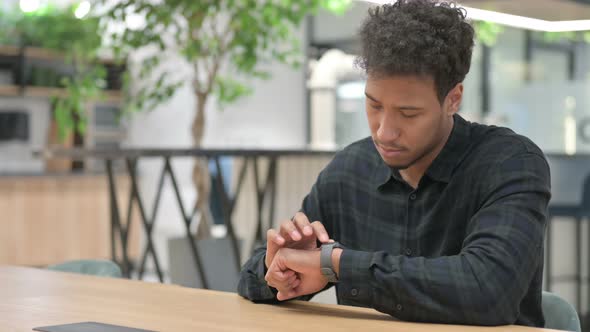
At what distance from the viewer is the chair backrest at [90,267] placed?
7.86ft

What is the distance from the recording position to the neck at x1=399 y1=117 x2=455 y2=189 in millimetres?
1842

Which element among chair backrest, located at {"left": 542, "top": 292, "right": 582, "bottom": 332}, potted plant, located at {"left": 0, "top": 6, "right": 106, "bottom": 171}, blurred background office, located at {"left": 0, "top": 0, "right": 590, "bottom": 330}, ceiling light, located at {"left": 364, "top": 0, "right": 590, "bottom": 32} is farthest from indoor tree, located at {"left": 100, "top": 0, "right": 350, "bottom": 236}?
chair backrest, located at {"left": 542, "top": 292, "right": 582, "bottom": 332}

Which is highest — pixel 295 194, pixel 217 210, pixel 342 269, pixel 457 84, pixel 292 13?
pixel 292 13

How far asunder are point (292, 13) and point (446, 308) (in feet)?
12.6

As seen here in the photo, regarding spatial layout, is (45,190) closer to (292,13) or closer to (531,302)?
(292,13)

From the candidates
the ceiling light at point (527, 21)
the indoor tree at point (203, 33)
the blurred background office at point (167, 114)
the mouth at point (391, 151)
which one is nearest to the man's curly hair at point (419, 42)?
the mouth at point (391, 151)

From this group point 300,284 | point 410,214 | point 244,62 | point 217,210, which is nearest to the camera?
point 300,284

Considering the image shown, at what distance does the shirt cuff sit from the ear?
0.34 m

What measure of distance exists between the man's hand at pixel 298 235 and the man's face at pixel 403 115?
0.18 m

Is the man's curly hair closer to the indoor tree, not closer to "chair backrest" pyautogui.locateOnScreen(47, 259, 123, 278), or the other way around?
"chair backrest" pyautogui.locateOnScreen(47, 259, 123, 278)

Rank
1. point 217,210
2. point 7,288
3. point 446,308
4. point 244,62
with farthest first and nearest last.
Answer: point 217,210 < point 244,62 < point 7,288 < point 446,308

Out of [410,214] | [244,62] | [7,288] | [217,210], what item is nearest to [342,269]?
[410,214]

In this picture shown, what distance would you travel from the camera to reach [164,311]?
5.46ft

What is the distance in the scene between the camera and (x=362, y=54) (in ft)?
5.86
